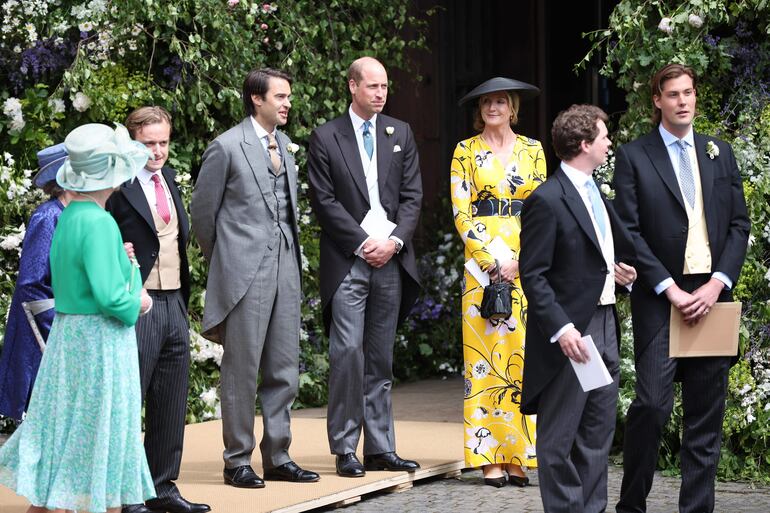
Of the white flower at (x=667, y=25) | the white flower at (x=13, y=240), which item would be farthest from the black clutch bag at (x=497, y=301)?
the white flower at (x=13, y=240)

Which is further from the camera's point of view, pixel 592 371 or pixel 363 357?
pixel 363 357

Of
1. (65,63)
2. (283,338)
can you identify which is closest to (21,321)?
(283,338)

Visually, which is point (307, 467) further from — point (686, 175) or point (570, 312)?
point (686, 175)

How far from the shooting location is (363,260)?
6523mm

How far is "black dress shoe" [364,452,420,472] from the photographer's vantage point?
6551mm

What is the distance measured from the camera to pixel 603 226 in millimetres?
5012

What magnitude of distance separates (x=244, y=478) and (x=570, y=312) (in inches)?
75.2

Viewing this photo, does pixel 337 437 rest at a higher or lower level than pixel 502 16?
lower

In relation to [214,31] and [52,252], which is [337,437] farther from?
[214,31]

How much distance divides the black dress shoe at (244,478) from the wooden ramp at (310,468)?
0.12ft

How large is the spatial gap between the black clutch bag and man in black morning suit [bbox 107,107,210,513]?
1.51 meters

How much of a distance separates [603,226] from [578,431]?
0.76m

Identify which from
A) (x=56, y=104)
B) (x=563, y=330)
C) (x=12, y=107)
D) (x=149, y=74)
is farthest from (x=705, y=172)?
(x=12, y=107)

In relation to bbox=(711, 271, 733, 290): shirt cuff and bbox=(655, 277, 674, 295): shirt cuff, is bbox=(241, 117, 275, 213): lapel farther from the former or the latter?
bbox=(711, 271, 733, 290): shirt cuff
